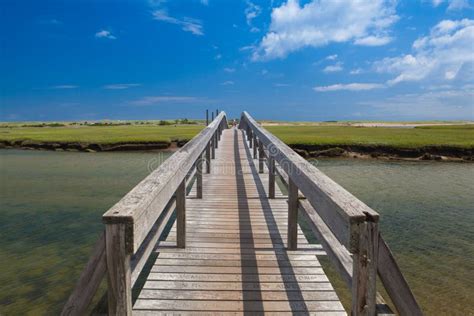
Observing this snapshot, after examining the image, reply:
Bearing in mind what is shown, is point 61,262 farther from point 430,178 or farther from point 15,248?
point 430,178

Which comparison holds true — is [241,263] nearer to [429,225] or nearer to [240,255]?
[240,255]

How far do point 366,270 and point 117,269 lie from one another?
1321mm

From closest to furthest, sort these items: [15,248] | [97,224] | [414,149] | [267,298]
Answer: [267,298] < [15,248] < [97,224] < [414,149]

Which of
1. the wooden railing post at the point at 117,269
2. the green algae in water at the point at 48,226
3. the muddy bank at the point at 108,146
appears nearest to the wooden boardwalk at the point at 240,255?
the wooden railing post at the point at 117,269

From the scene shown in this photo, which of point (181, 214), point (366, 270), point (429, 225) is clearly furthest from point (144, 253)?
point (429, 225)

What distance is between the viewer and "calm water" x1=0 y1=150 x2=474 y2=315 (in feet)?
14.6

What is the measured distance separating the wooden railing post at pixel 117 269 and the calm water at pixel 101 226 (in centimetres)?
286

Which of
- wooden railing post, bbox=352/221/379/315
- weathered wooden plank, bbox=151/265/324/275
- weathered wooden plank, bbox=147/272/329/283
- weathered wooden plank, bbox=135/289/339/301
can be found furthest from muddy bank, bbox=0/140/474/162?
wooden railing post, bbox=352/221/379/315

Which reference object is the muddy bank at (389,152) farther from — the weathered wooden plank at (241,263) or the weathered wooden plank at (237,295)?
the weathered wooden plank at (237,295)

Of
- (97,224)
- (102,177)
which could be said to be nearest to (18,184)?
(102,177)

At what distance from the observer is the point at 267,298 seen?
3039mm

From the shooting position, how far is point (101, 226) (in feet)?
23.0

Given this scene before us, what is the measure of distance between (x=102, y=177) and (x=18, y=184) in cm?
264

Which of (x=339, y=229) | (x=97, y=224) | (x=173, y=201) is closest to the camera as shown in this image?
(x=339, y=229)
